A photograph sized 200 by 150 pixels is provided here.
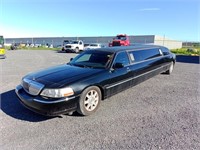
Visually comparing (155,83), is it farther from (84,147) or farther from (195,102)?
(84,147)

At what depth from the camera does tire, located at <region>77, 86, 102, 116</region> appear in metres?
3.53

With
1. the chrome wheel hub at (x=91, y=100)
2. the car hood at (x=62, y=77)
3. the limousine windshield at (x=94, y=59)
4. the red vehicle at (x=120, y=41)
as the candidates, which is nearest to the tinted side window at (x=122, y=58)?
the limousine windshield at (x=94, y=59)

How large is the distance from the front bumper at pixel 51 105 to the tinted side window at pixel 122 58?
1779 mm

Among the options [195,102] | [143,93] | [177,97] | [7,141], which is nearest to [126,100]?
[143,93]

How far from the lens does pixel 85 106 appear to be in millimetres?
3637

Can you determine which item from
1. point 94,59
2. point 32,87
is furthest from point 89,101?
point 94,59

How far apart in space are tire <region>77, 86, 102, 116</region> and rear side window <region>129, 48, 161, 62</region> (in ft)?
6.20

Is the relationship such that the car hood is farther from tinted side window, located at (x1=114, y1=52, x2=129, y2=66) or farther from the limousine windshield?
tinted side window, located at (x1=114, y1=52, x2=129, y2=66)

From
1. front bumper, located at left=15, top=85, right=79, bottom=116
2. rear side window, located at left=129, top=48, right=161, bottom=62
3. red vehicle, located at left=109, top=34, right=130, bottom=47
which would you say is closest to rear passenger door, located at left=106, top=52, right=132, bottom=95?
rear side window, located at left=129, top=48, right=161, bottom=62

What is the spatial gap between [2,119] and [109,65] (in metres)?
2.80

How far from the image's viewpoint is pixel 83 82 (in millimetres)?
3506

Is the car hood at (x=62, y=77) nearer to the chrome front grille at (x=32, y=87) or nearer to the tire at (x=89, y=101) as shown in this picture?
the chrome front grille at (x=32, y=87)

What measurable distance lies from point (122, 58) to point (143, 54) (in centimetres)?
137

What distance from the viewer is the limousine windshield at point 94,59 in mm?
4426
